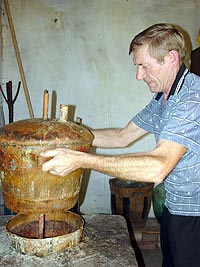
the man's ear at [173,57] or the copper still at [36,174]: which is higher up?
the man's ear at [173,57]

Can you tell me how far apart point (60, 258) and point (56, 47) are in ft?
8.92

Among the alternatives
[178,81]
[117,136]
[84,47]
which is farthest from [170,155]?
[84,47]

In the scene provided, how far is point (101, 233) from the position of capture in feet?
6.31

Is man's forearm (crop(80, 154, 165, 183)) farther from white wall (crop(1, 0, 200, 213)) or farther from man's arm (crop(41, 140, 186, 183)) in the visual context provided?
white wall (crop(1, 0, 200, 213))

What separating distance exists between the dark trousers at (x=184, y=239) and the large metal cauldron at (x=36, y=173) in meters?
0.62

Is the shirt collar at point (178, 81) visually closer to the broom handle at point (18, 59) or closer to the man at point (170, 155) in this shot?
the man at point (170, 155)

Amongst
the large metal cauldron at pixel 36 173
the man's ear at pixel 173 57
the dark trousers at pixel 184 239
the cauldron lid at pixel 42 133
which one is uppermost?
the man's ear at pixel 173 57

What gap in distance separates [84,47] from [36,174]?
266cm

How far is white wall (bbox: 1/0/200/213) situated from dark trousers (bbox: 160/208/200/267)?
7.21ft

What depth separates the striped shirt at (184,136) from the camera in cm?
159

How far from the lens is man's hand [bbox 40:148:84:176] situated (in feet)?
4.63

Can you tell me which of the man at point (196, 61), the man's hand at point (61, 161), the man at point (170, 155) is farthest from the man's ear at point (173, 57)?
the man at point (196, 61)

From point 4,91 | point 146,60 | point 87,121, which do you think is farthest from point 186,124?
point 4,91

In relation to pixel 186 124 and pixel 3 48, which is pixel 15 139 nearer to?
pixel 186 124
